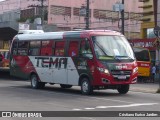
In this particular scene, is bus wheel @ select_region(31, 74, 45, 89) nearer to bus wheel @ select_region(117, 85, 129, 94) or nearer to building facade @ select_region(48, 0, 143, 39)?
bus wheel @ select_region(117, 85, 129, 94)

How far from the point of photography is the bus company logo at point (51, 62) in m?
21.7

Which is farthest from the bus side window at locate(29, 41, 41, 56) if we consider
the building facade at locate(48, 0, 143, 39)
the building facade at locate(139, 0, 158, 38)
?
the building facade at locate(48, 0, 143, 39)

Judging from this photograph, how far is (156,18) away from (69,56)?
30025 millimetres

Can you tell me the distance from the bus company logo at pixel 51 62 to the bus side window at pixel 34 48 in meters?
0.41

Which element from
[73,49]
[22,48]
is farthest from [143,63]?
[73,49]

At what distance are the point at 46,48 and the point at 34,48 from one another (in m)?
1.24

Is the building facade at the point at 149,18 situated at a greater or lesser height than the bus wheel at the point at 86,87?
greater

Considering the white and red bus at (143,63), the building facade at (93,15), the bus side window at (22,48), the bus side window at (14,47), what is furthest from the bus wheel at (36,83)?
the building facade at (93,15)

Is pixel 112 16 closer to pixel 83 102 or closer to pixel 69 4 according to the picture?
pixel 69 4

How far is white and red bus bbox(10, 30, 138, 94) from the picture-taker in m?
19.8

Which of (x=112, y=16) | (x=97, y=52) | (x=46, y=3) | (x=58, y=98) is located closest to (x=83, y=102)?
(x=58, y=98)

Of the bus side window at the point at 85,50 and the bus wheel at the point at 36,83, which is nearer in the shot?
the bus side window at the point at 85,50

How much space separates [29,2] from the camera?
9744 cm

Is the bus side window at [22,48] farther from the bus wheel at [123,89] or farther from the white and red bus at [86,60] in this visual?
the bus wheel at [123,89]
